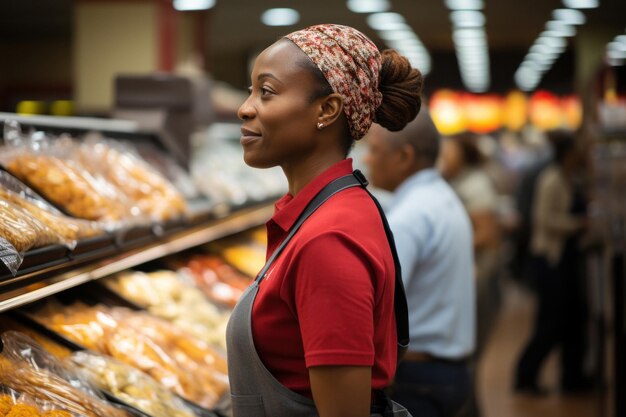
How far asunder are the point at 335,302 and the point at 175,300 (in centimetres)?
214

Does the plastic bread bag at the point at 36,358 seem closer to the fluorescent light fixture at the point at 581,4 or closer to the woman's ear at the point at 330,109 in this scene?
the woman's ear at the point at 330,109

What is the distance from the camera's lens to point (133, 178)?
143 inches

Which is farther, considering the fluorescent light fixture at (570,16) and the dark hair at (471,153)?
the fluorescent light fixture at (570,16)

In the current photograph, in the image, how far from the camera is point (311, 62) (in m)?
1.78

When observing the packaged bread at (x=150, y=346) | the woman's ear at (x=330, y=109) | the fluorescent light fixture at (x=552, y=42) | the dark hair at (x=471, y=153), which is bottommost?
the dark hair at (x=471, y=153)

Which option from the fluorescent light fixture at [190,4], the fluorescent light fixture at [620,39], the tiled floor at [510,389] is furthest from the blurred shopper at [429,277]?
the fluorescent light fixture at [620,39]

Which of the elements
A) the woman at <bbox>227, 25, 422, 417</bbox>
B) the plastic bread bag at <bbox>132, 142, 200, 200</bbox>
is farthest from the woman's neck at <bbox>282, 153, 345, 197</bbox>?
the plastic bread bag at <bbox>132, 142, 200, 200</bbox>

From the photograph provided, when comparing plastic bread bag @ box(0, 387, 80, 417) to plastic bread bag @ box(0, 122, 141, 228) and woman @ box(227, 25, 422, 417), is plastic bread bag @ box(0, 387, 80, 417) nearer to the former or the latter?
woman @ box(227, 25, 422, 417)

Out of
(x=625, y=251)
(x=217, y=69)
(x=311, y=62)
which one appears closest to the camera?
(x=311, y=62)

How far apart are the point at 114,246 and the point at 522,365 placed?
5406 millimetres

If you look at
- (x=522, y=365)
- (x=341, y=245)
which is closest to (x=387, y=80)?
(x=341, y=245)

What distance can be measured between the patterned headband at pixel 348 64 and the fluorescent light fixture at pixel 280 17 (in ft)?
44.7

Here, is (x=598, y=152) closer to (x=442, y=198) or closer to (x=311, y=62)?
(x=442, y=198)

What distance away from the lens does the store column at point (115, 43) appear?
9.84m
